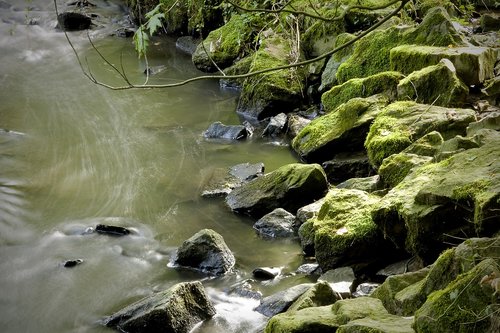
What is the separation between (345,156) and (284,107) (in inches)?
105

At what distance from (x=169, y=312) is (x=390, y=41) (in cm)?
542

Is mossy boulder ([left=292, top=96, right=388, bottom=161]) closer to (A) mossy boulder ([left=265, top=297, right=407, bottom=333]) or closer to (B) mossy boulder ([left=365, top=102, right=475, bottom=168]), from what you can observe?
(B) mossy boulder ([left=365, top=102, right=475, bottom=168])

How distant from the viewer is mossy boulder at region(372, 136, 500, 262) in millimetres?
3828

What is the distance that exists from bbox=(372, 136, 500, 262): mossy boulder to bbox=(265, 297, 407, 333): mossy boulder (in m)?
0.86

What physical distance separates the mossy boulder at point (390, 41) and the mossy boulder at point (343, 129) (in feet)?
3.03

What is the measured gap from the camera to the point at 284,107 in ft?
32.0

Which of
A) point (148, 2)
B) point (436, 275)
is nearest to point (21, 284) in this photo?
point (436, 275)

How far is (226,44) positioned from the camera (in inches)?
469

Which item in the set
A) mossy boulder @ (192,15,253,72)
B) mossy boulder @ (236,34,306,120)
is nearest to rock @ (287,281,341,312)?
mossy boulder @ (236,34,306,120)

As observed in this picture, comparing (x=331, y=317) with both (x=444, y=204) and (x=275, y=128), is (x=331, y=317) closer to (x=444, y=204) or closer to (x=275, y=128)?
(x=444, y=204)

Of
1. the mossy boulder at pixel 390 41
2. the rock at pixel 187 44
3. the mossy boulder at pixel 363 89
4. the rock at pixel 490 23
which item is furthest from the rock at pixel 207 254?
the rock at pixel 187 44

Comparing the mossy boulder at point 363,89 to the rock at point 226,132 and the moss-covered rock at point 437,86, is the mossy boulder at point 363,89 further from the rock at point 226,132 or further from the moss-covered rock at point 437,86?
the rock at point 226,132

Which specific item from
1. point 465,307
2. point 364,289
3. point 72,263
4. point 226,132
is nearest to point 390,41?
point 226,132

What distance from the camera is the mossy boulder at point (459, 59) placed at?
695 centimetres
